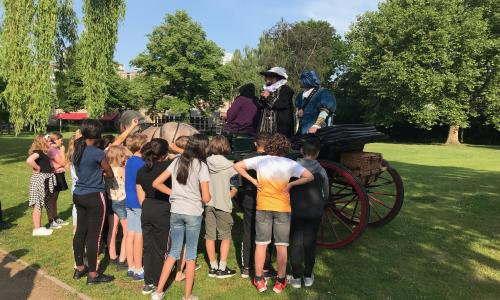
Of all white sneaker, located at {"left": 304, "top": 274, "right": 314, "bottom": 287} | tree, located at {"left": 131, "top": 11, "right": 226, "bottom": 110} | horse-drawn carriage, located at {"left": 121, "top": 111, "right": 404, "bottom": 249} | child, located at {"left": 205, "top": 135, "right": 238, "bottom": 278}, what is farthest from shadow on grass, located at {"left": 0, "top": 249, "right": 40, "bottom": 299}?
tree, located at {"left": 131, "top": 11, "right": 226, "bottom": 110}

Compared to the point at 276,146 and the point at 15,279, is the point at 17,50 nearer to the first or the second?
the point at 15,279

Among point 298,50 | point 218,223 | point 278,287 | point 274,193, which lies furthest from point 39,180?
point 298,50

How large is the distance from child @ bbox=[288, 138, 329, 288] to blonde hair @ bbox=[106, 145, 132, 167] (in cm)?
215

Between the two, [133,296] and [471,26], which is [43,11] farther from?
[471,26]

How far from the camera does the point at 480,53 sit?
31188mm

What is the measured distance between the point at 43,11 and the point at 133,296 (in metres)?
12.7

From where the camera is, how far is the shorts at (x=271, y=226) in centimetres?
417

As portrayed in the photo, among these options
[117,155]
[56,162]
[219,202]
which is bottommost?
[219,202]

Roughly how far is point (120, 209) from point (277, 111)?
2.46 meters

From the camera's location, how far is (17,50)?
44.2 ft

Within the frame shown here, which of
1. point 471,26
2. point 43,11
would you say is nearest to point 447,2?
point 471,26

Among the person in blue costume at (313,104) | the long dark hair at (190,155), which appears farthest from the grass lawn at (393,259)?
the person in blue costume at (313,104)

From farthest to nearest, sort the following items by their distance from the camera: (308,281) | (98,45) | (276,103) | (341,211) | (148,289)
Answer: (98,45)
(341,211)
(276,103)
(308,281)
(148,289)

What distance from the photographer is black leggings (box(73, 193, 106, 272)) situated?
429 centimetres
